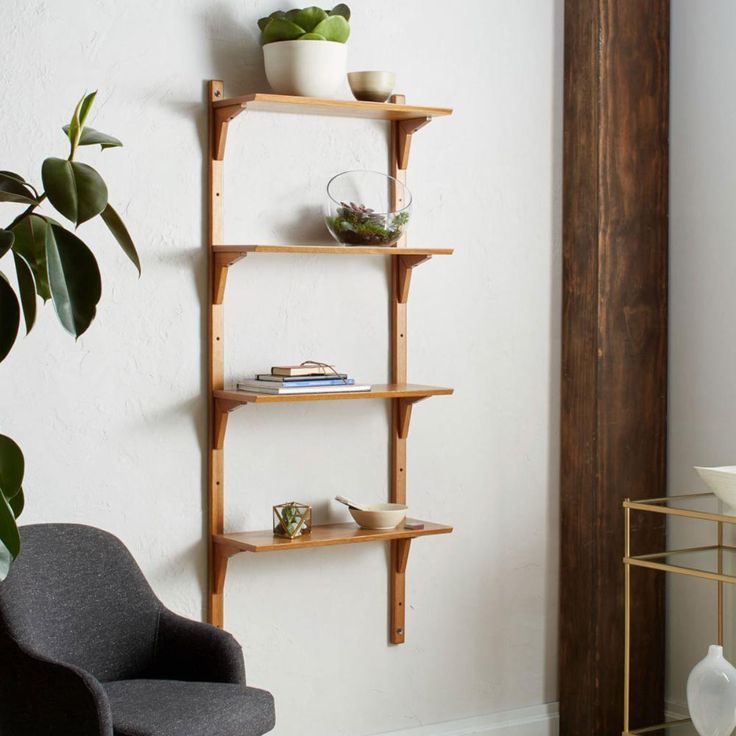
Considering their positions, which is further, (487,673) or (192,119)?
(487,673)

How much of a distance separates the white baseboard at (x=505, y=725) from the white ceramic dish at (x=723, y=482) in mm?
986

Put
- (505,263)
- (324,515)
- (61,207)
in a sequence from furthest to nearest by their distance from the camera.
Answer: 1. (505,263)
2. (324,515)
3. (61,207)

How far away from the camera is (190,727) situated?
2.55 meters

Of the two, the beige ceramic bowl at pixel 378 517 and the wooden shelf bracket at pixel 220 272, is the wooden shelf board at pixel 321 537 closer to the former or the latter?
the beige ceramic bowl at pixel 378 517

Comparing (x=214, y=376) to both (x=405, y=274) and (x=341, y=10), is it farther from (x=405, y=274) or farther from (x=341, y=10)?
(x=341, y=10)

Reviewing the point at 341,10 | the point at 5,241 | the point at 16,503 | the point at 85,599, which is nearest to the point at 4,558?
the point at 16,503

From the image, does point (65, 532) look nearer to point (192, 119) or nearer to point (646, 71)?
point (192, 119)

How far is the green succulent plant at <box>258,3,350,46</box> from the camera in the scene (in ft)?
10.3

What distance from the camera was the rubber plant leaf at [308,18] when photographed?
10.3 ft

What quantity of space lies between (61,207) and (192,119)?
1.24 meters

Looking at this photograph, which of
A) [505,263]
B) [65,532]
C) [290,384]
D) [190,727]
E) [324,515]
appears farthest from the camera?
[505,263]

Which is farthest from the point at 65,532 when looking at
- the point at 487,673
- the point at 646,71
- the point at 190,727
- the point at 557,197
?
the point at 646,71

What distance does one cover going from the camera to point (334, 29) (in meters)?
3.18

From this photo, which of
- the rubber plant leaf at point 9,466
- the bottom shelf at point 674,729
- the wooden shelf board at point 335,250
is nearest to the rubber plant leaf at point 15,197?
the rubber plant leaf at point 9,466
